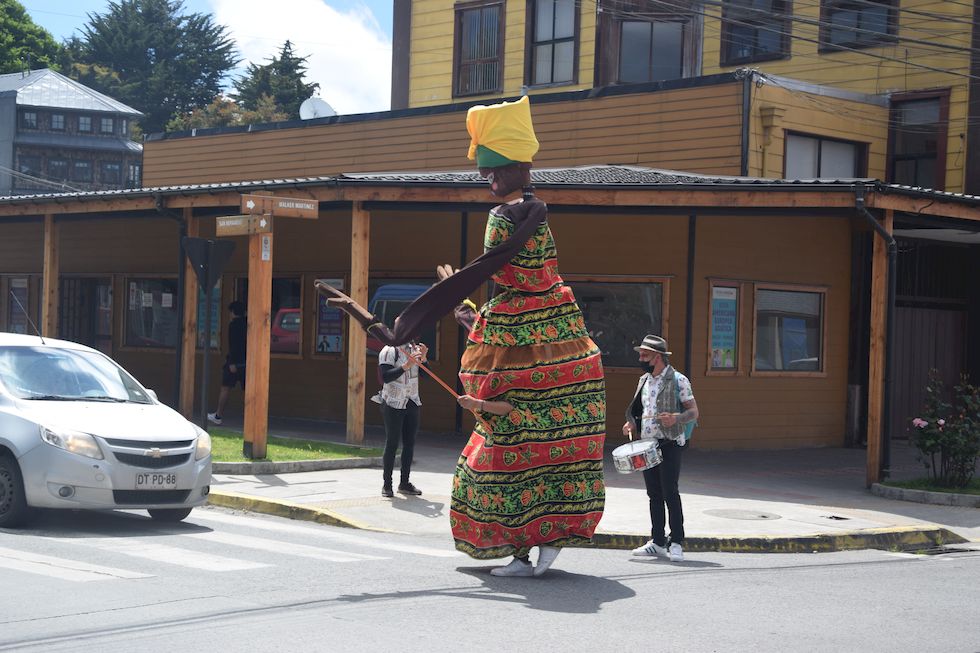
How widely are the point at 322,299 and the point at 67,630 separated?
14377 millimetres

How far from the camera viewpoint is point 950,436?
1395 centimetres

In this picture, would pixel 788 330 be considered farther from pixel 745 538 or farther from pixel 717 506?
pixel 745 538

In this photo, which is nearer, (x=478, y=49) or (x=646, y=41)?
(x=646, y=41)

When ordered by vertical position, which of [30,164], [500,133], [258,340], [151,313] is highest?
[30,164]

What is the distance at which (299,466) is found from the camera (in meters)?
14.4

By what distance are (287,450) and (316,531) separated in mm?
4891

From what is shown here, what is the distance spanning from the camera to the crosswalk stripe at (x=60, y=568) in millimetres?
7727

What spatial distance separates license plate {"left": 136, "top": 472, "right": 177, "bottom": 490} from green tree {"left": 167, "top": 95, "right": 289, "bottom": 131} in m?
54.2

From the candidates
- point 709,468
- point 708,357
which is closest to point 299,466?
point 709,468

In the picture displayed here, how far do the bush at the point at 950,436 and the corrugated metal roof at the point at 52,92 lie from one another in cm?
5957

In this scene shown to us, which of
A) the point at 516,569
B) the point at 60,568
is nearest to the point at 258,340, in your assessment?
the point at 60,568

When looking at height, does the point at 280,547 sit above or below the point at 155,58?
below

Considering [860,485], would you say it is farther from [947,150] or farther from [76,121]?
[76,121]

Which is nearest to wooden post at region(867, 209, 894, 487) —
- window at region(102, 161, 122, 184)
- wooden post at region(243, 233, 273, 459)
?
wooden post at region(243, 233, 273, 459)
